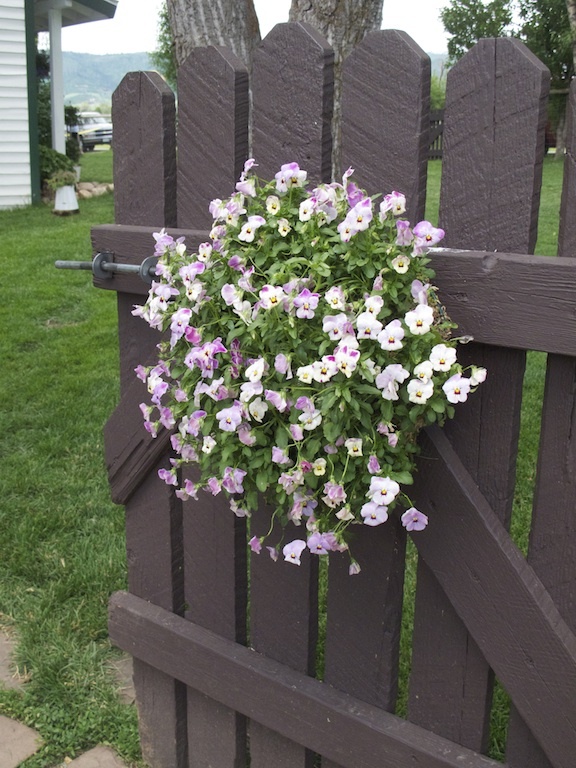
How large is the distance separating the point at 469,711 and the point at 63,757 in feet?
3.96

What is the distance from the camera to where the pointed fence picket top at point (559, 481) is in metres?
1.42

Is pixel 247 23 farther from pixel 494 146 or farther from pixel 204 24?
pixel 494 146

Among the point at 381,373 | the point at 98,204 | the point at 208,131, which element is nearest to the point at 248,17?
the point at 208,131

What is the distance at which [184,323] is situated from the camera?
146 cm

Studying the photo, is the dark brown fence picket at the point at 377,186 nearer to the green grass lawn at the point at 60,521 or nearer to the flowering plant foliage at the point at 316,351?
the flowering plant foliage at the point at 316,351

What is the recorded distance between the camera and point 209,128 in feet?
5.90

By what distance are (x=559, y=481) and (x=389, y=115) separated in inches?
29.0

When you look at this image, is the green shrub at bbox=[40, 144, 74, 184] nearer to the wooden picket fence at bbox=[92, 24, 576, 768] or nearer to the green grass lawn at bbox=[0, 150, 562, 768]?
the green grass lawn at bbox=[0, 150, 562, 768]

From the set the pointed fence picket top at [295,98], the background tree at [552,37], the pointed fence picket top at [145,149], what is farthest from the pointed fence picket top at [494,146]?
the background tree at [552,37]

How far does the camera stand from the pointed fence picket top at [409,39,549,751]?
1.39 meters

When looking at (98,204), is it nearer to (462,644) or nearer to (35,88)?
(35,88)

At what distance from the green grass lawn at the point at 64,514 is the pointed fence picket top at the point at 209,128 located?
4.82 feet

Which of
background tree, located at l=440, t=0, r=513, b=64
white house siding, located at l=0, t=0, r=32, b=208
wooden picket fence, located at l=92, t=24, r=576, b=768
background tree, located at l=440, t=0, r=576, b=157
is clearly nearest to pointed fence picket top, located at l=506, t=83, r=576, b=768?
wooden picket fence, located at l=92, t=24, r=576, b=768

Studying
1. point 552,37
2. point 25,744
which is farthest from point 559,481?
point 552,37
